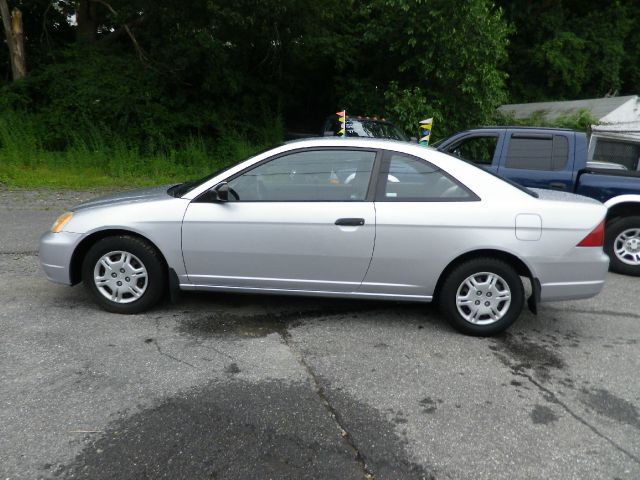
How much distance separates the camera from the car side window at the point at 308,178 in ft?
13.8

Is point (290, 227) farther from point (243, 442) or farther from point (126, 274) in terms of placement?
point (243, 442)

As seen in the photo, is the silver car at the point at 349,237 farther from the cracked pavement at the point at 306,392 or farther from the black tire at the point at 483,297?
the cracked pavement at the point at 306,392

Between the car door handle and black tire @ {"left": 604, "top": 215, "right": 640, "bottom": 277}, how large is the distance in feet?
13.2

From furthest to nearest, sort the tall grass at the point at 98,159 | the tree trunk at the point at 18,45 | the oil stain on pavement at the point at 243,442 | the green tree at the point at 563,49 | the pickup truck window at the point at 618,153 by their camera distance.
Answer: the green tree at the point at 563,49
the tree trunk at the point at 18,45
the tall grass at the point at 98,159
the pickup truck window at the point at 618,153
the oil stain on pavement at the point at 243,442

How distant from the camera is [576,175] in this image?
21.0 feet

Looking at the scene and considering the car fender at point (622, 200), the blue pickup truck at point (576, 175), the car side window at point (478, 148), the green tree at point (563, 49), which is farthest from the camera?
the green tree at point (563, 49)

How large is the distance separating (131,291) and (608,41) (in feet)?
77.0

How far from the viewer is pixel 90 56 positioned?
14.7 m

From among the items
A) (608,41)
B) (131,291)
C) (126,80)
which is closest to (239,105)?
(126,80)

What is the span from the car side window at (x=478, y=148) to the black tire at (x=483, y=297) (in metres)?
3.26

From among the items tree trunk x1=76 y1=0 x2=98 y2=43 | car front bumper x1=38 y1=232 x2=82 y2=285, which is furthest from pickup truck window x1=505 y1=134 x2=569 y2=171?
tree trunk x1=76 y1=0 x2=98 y2=43

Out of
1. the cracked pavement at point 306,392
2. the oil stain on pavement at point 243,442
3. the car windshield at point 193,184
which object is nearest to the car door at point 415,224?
the cracked pavement at point 306,392

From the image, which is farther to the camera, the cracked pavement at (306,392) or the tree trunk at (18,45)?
the tree trunk at (18,45)

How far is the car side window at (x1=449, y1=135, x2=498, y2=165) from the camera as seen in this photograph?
7.07m
